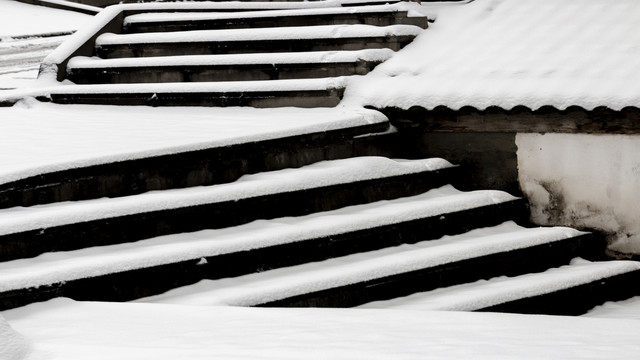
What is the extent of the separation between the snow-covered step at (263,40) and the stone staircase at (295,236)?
22.8 inches

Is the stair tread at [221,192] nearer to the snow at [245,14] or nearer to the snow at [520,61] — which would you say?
the snow at [520,61]

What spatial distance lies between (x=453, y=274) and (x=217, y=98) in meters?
2.31

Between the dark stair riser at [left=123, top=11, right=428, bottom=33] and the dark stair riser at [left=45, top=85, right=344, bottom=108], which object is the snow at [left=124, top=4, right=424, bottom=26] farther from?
the dark stair riser at [left=45, top=85, right=344, bottom=108]

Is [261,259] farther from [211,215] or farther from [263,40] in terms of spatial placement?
[263,40]

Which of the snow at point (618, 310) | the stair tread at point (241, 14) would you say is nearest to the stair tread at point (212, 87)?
the stair tread at point (241, 14)

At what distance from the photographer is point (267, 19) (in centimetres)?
735

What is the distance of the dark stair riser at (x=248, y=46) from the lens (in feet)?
22.6

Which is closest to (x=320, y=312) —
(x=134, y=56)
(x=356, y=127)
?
(x=356, y=127)

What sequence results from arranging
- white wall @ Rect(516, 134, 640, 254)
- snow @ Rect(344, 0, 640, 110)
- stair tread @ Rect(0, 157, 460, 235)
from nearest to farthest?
stair tread @ Rect(0, 157, 460, 235)
white wall @ Rect(516, 134, 640, 254)
snow @ Rect(344, 0, 640, 110)

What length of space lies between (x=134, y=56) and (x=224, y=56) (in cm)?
89

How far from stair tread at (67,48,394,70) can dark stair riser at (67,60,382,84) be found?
2 centimetres

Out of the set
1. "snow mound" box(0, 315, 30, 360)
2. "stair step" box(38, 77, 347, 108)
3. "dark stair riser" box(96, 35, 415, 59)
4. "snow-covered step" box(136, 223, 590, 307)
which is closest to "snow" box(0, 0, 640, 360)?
"snow mound" box(0, 315, 30, 360)

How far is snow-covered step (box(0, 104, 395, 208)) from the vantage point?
16.3ft

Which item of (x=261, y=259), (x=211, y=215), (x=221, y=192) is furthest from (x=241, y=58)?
(x=261, y=259)
